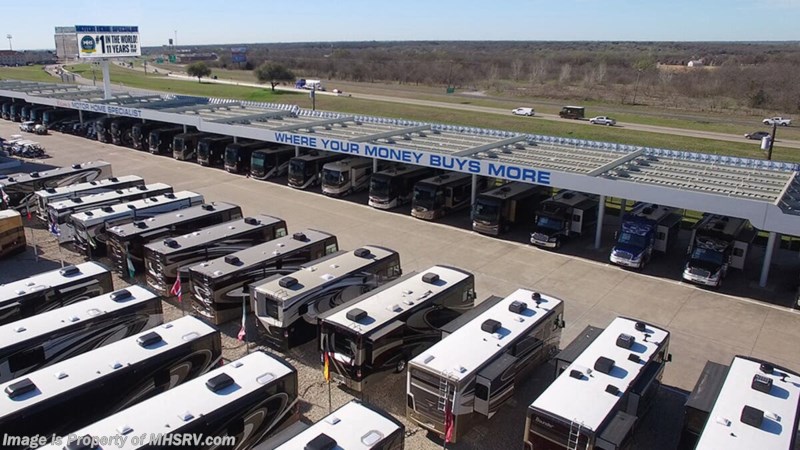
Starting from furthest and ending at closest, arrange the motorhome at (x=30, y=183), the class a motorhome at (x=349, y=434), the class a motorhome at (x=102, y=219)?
1. the motorhome at (x=30, y=183)
2. the class a motorhome at (x=102, y=219)
3. the class a motorhome at (x=349, y=434)

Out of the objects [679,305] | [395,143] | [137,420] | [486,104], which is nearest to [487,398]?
[137,420]

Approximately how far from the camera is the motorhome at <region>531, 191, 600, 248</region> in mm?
27312

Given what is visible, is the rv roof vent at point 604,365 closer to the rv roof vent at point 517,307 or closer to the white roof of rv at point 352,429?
the rv roof vent at point 517,307

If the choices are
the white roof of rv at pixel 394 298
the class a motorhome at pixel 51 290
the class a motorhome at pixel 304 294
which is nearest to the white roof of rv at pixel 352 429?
the white roof of rv at pixel 394 298

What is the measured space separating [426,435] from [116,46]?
60112 mm

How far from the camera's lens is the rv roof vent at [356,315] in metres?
15.1

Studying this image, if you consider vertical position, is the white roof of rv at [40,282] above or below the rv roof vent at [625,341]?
below

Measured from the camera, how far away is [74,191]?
2789cm

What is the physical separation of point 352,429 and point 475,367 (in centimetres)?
348

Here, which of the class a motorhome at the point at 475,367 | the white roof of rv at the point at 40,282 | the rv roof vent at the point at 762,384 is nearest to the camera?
the rv roof vent at the point at 762,384

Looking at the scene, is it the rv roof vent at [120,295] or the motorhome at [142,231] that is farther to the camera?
the motorhome at [142,231]

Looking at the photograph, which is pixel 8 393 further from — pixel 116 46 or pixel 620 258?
pixel 116 46

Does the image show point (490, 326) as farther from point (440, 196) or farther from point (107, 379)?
point (440, 196)

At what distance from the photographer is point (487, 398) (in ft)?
43.3
